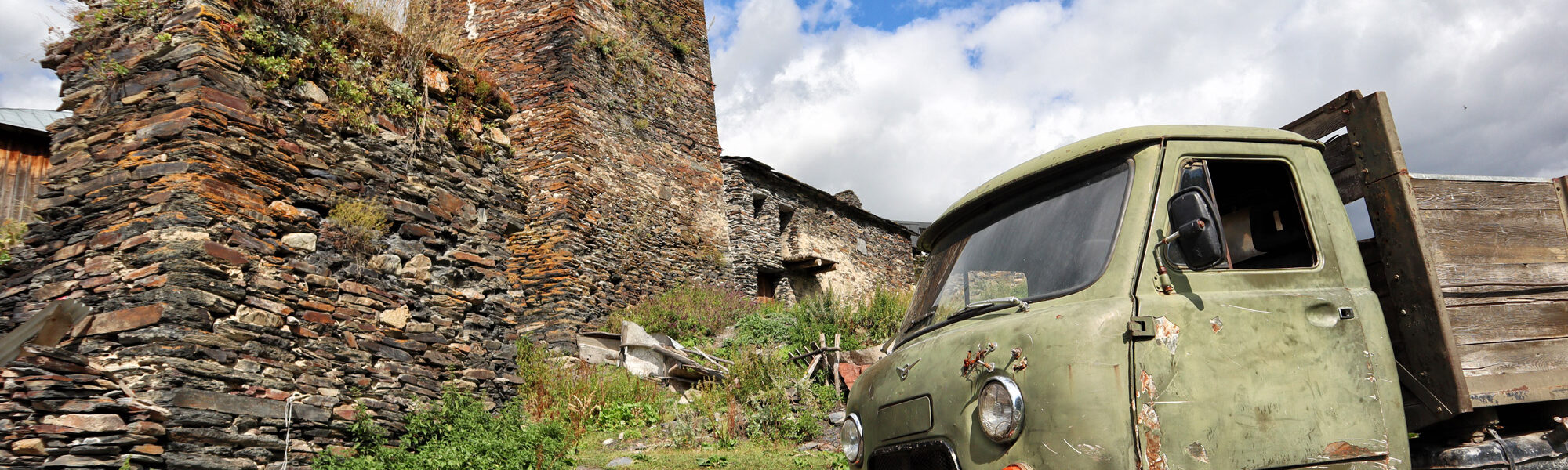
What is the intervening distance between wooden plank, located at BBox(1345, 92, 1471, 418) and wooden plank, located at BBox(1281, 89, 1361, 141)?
46mm

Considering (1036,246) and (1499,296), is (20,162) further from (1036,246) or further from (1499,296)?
(1499,296)

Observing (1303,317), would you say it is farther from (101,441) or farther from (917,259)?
(917,259)

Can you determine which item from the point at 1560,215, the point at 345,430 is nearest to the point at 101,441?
the point at 345,430

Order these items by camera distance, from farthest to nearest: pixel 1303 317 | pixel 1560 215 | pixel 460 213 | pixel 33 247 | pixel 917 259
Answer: pixel 917 259, pixel 460 213, pixel 33 247, pixel 1560 215, pixel 1303 317

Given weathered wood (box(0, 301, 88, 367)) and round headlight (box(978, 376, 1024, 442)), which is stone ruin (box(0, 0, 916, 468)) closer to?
weathered wood (box(0, 301, 88, 367))

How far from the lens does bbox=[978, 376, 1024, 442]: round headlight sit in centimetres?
299

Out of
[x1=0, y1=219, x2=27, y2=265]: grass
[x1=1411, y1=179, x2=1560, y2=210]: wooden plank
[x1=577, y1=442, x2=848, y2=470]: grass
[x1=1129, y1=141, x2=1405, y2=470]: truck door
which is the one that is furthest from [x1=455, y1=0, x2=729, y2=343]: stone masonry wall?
[x1=1411, y1=179, x2=1560, y2=210]: wooden plank

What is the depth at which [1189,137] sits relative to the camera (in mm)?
3506

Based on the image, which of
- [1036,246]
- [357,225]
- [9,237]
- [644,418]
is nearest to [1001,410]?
[1036,246]

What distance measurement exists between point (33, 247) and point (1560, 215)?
864 cm

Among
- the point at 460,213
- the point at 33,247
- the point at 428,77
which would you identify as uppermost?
the point at 428,77

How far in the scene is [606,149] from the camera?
17141mm

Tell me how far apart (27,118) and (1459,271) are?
19.0 meters

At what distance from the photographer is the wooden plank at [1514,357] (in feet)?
11.4
